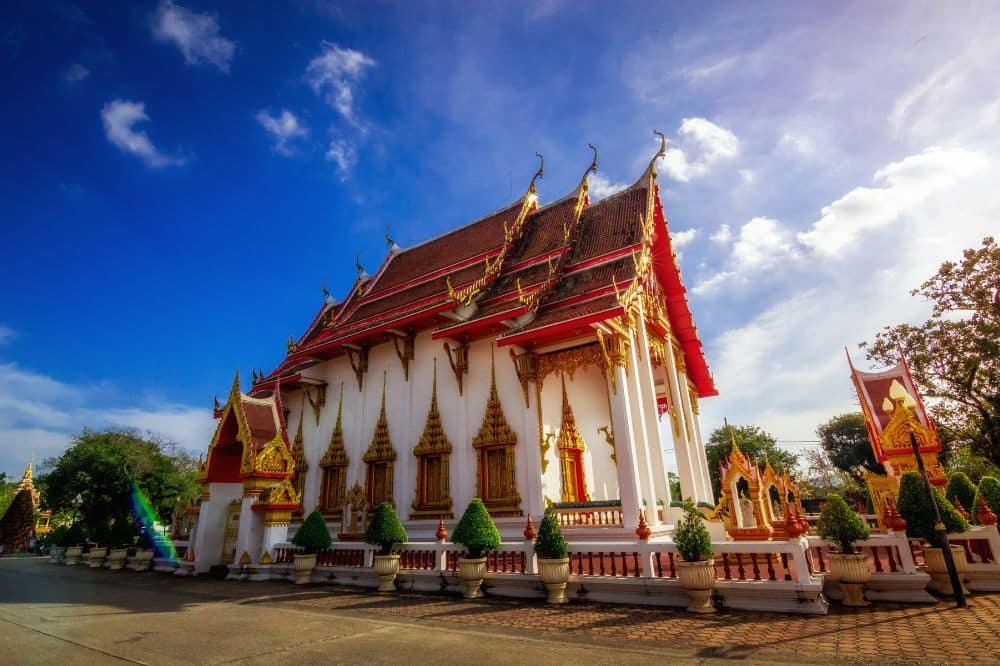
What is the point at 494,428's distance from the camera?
10523 millimetres

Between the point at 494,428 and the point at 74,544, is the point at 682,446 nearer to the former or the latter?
the point at 494,428

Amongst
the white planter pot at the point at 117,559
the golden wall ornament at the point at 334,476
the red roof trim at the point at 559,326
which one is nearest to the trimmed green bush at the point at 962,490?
the red roof trim at the point at 559,326

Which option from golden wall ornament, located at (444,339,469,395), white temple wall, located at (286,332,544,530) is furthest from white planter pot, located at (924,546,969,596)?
golden wall ornament, located at (444,339,469,395)

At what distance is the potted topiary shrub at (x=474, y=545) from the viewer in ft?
23.7

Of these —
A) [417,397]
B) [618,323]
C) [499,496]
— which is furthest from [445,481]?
[618,323]

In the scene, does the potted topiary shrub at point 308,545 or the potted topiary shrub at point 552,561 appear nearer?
the potted topiary shrub at point 552,561

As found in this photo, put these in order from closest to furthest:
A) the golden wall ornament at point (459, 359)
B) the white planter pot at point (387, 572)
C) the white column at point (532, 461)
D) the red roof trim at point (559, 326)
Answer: the white planter pot at point (387, 572) → the red roof trim at point (559, 326) → the white column at point (532, 461) → the golden wall ornament at point (459, 359)

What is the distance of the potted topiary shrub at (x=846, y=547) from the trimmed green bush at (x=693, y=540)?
138 centimetres

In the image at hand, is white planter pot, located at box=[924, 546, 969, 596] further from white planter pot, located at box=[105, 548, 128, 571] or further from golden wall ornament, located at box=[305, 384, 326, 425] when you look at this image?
white planter pot, located at box=[105, 548, 128, 571]

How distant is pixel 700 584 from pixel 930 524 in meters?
3.38

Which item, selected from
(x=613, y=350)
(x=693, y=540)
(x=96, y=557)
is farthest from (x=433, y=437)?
(x=96, y=557)

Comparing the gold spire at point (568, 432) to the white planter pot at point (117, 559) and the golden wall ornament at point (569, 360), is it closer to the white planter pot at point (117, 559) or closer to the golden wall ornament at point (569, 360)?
the golden wall ornament at point (569, 360)

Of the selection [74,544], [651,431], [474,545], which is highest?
[651,431]

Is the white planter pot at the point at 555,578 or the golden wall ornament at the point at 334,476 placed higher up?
the golden wall ornament at the point at 334,476
